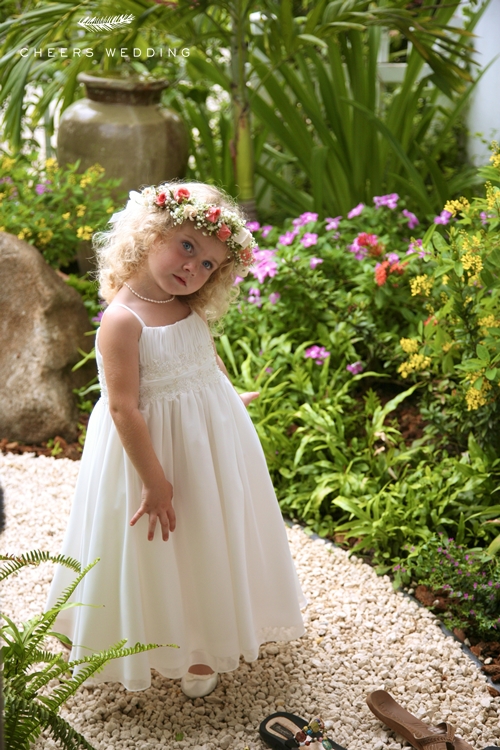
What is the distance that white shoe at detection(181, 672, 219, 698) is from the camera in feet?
6.57

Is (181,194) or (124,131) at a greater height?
(181,194)

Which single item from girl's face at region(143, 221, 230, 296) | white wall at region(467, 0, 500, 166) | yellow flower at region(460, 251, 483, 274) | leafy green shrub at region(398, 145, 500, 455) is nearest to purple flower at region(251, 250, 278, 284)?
leafy green shrub at region(398, 145, 500, 455)

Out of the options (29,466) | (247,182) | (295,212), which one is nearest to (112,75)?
(247,182)

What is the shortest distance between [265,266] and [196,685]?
2.01m

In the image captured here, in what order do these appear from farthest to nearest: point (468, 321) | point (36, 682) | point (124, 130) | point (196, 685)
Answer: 1. point (124, 130)
2. point (468, 321)
3. point (196, 685)
4. point (36, 682)

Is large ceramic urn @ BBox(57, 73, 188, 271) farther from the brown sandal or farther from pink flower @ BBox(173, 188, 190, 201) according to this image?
the brown sandal

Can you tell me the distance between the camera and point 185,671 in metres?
1.94

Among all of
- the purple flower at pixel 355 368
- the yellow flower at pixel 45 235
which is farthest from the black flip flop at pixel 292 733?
the yellow flower at pixel 45 235

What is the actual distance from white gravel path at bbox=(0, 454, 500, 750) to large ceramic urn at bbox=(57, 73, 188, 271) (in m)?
2.74

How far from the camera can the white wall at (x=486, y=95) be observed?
4520 millimetres

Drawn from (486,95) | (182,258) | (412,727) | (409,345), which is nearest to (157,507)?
(182,258)

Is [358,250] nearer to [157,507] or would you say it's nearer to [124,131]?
[124,131]

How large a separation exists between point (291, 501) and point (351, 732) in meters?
1.15

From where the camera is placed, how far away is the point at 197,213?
170 centimetres
